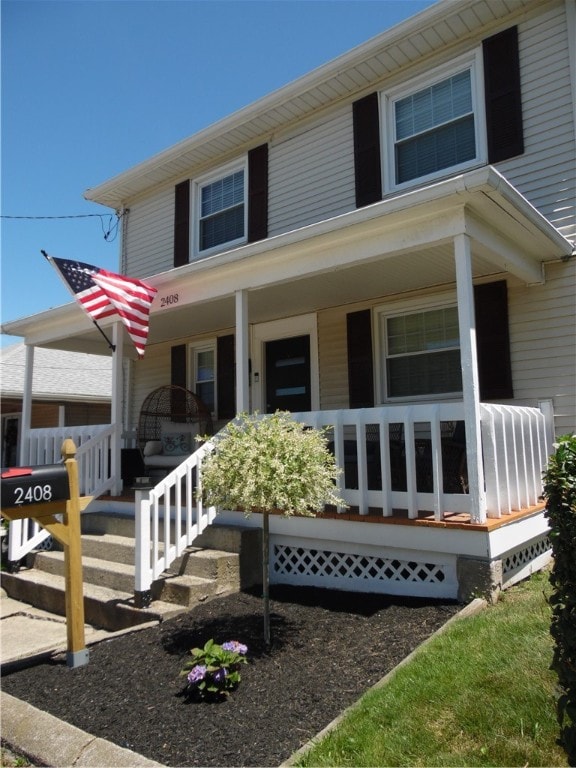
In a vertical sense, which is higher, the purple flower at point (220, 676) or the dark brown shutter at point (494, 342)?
the dark brown shutter at point (494, 342)

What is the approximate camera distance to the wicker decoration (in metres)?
8.94

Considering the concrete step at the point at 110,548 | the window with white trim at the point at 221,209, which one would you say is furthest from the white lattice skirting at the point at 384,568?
the window with white trim at the point at 221,209

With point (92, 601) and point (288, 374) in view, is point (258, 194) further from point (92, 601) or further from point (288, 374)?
point (92, 601)

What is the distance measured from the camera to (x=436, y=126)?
7188 mm

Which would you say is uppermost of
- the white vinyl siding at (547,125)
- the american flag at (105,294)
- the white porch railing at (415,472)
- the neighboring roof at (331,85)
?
the neighboring roof at (331,85)

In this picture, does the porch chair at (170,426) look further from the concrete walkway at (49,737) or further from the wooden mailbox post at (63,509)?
the wooden mailbox post at (63,509)

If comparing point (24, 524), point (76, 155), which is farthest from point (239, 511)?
point (76, 155)

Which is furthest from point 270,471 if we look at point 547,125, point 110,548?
point 547,125

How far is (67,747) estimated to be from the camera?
2.80 meters

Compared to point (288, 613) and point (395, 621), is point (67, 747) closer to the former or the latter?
point (288, 613)

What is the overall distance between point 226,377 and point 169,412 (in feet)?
4.13

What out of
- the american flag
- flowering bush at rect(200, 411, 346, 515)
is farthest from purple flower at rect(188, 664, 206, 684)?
the american flag

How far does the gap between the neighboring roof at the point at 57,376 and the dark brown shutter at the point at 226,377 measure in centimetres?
673

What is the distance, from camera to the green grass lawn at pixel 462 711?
2459mm
